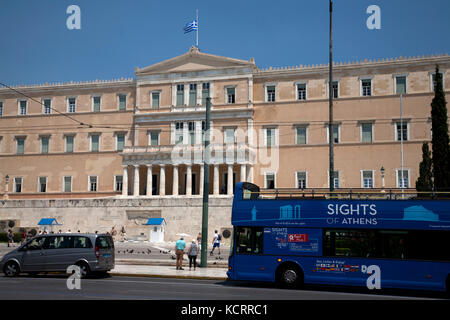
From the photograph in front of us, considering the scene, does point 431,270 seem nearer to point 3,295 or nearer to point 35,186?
point 3,295

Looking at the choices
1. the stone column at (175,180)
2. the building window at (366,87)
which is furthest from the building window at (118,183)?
the building window at (366,87)

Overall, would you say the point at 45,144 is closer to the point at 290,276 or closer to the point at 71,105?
the point at 71,105

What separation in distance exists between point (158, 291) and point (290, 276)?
15.8ft

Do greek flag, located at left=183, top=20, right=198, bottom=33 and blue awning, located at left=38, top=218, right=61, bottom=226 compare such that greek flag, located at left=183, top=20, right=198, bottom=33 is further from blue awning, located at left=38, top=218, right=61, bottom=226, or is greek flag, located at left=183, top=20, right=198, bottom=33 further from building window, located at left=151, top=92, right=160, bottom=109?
blue awning, located at left=38, top=218, right=61, bottom=226

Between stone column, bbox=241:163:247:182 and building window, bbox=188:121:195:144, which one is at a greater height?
building window, bbox=188:121:195:144

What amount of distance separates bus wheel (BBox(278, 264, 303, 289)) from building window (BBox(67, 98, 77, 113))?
155 ft

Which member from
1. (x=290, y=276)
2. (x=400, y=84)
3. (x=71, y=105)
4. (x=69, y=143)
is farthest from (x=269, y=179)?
(x=290, y=276)

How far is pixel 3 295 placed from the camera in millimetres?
13703

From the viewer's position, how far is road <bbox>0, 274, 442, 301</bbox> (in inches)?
553

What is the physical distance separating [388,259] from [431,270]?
1.35 m

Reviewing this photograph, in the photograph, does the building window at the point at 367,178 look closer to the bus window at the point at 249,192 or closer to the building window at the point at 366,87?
the building window at the point at 366,87

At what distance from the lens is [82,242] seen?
64.2 ft

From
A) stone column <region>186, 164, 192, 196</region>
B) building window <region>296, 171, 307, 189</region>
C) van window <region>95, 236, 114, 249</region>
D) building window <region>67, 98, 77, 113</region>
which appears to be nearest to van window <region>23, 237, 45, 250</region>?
van window <region>95, 236, 114, 249</region>

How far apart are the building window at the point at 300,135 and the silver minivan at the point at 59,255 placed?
34.2 metres
